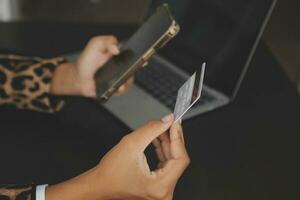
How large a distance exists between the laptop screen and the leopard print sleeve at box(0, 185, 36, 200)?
0.43 m

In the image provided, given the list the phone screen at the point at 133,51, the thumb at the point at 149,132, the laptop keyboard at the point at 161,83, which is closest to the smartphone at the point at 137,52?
the phone screen at the point at 133,51

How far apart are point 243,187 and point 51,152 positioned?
33 centimetres

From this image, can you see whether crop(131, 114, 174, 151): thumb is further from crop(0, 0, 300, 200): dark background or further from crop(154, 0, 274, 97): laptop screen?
crop(154, 0, 274, 97): laptop screen

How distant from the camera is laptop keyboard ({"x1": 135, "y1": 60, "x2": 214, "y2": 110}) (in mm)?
934

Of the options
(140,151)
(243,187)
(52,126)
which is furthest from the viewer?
(52,126)

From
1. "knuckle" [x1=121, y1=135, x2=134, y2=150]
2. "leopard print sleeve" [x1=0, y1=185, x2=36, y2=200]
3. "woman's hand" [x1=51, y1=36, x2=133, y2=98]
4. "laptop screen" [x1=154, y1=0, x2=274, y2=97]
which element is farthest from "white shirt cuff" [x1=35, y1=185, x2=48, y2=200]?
"laptop screen" [x1=154, y1=0, x2=274, y2=97]

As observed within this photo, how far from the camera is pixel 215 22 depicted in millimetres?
948

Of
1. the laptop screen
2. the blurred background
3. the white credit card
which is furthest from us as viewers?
the blurred background

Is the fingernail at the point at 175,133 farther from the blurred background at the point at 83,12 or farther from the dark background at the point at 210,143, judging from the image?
the blurred background at the point at 83,12

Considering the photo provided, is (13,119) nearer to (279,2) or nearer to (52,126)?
(52,126)

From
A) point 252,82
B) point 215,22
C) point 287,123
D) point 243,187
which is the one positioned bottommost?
point 243,187

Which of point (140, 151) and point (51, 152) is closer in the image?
point (140, 151)

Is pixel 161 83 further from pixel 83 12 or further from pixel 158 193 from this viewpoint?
pixel 83 12

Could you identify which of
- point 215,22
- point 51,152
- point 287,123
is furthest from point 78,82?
point 287,123
